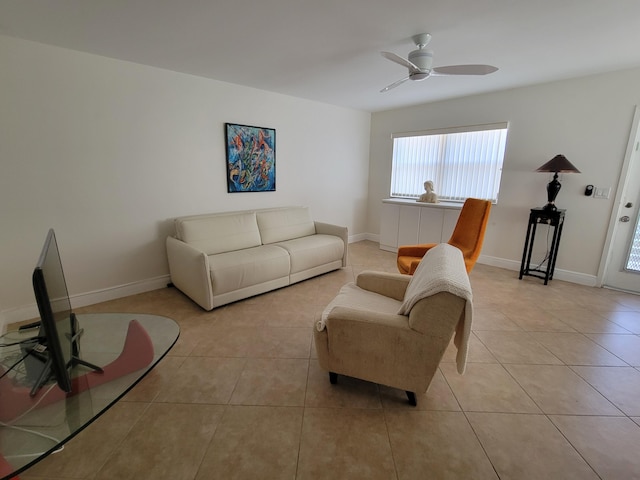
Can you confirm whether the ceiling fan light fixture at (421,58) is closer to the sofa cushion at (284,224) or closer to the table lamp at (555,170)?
the table lamp at (555,170)

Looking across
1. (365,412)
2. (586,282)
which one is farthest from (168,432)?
(586,282)

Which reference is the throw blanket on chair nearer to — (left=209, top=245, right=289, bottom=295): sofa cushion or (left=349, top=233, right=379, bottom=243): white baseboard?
(left=209, top=245, right=289, bottom=295): sofa cushion

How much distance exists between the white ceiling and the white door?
1055 mm

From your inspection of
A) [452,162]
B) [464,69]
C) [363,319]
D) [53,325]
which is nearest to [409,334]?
[363,319]

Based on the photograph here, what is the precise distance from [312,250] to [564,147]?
10.7 feet

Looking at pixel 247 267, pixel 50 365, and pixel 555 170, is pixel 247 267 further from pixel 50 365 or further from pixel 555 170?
pixel 555 170

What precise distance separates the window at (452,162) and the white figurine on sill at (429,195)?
9.1 inches

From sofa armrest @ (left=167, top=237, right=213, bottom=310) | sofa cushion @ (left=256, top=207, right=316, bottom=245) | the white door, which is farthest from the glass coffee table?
the white door

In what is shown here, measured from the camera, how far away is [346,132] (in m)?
5.00

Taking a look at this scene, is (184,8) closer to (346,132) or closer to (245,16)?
(245,16)

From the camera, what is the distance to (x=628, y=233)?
10.8 feet

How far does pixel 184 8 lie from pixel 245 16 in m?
0.38

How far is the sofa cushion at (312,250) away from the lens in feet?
11.2

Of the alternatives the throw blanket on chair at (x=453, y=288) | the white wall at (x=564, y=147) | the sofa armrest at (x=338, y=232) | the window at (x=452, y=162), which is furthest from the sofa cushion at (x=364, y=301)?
the window at (x=452, y=162)
